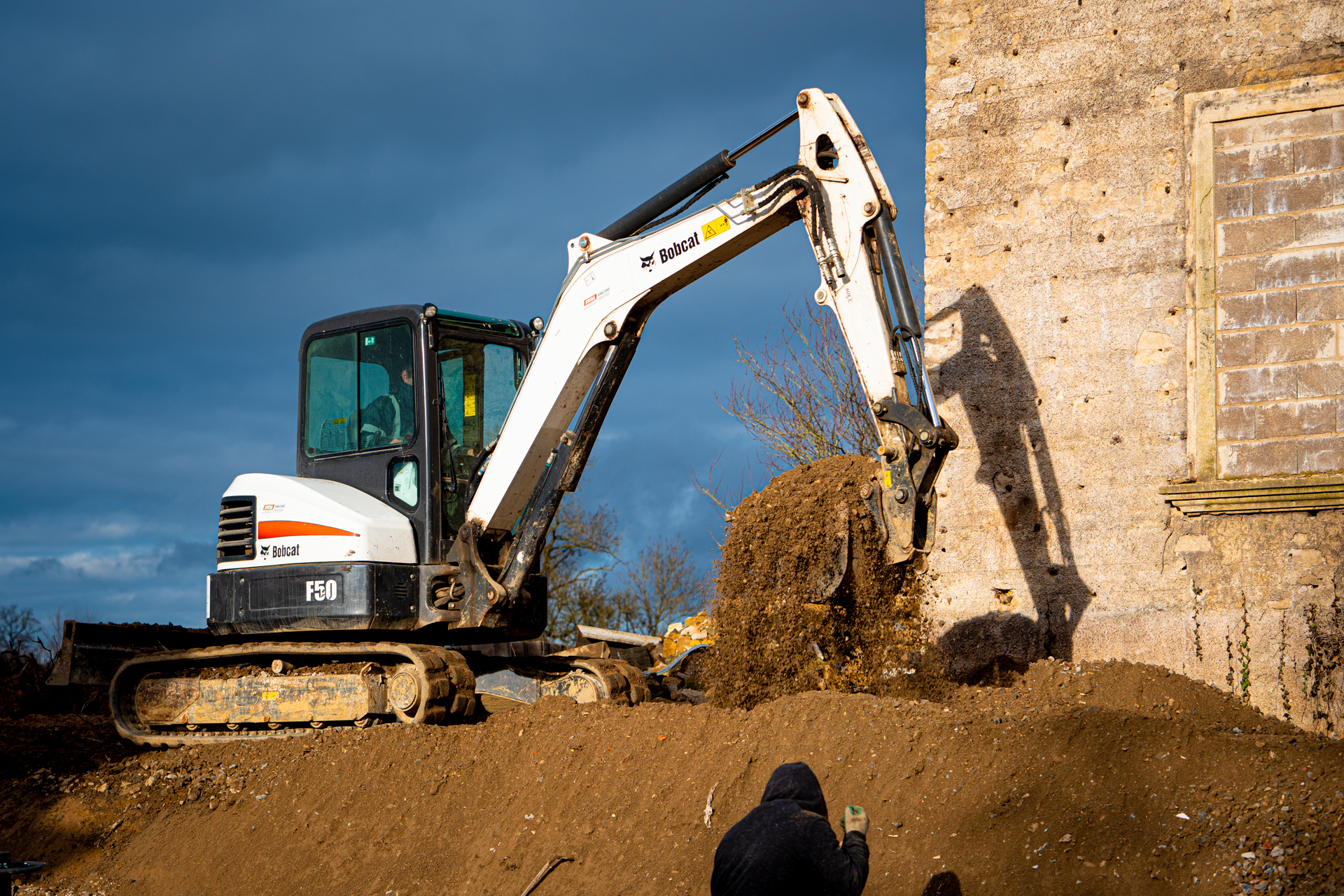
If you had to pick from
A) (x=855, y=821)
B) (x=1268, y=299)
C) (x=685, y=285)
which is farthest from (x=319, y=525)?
(x=1268, y=299)

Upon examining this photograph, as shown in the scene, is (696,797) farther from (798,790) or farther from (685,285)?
(685,285)

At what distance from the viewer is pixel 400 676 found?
785 centimetres

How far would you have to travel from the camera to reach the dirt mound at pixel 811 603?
24.0 feet

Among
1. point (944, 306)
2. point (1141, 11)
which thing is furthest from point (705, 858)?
point (1141, 11)

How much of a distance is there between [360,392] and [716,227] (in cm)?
313

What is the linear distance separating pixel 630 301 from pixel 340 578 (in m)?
2.90

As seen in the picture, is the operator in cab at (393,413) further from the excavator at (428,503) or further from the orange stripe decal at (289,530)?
the orange stripe decal at (289,530)

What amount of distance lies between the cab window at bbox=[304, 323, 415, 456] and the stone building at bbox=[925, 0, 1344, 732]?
428 cm

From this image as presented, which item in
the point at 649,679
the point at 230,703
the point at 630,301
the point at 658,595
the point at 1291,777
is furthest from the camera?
the point at 658,595

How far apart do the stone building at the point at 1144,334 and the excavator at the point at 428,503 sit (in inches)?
97.5

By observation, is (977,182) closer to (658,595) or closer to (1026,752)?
(1026,752)

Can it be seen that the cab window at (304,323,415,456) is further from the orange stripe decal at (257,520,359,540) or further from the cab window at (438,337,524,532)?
the orange stripe decal at (257,520,359,540)

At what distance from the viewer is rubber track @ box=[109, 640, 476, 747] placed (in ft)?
25.4

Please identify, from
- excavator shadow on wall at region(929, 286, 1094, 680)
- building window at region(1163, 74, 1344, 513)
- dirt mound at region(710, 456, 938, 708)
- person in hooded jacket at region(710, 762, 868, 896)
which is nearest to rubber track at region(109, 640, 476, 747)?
dirt mound at region(710, 456, 938, 708)
